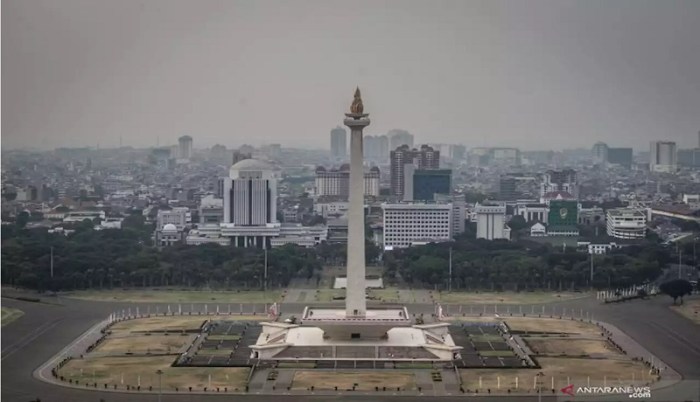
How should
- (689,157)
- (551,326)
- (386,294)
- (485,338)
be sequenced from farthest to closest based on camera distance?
(689,157) → (386,294) → (551,326) → (485,338)

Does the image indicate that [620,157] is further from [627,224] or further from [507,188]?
[627,224]

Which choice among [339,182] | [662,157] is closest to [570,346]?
[339,182]

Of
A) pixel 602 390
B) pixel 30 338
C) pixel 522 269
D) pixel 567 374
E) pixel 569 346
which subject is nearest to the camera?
pixel 602 390

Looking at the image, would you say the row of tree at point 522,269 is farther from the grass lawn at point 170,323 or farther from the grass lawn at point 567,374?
the grass lawn at point 567,374

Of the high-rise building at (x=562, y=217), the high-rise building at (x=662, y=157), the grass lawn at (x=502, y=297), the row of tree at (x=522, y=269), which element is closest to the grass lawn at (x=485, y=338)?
the grass lawn at (x=502, y=297)

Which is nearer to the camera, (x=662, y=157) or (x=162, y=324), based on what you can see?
(x=162, y=324)

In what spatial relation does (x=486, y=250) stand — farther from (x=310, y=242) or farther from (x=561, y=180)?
(x=561, y=180)
